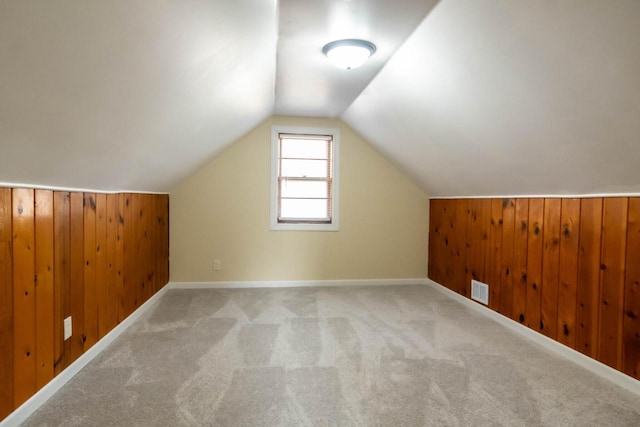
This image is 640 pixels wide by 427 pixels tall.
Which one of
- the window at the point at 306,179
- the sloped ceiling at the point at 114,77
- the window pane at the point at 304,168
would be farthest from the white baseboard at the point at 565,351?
the sloped ceiling at the point at 114,77

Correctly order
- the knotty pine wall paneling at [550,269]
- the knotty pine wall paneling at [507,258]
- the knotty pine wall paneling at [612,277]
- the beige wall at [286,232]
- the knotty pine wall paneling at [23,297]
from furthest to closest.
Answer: the beige wall at [286,232], the knotty pine wall paneling at [507,258], the knotty pine wall paneling at [550,269], the knotty pine wall paneling at [612,277], the knotty pine wall paneling at [23,297]

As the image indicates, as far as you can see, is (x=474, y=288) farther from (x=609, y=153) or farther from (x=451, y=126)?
(x=609, y=153)

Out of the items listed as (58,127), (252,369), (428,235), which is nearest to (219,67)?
(58,127)

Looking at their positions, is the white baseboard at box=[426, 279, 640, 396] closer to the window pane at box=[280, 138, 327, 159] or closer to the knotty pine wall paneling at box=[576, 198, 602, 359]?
the knotty pine wall paneling at box=[576, 198, 602, 359]

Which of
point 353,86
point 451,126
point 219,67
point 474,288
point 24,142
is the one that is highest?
point 353,86

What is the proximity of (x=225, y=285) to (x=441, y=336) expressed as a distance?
2.57 meters

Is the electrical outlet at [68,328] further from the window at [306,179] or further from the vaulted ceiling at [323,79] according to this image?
the window at [306,179]

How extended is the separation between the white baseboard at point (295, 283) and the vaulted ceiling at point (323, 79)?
1606 millimetres

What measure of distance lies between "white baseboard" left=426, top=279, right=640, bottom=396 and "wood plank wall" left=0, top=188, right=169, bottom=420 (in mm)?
3211

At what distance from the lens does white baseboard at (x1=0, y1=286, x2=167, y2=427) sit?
5.59 ft

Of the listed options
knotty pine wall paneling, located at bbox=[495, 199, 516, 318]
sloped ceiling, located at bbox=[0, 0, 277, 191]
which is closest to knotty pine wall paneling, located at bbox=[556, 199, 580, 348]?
knotty pine wall paneling, located at bbox=[495, 199, 516, 318]

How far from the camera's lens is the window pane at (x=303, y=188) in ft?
14.9

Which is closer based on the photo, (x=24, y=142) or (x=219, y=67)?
(x=24, y=142)

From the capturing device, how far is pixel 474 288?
3.67 meters
